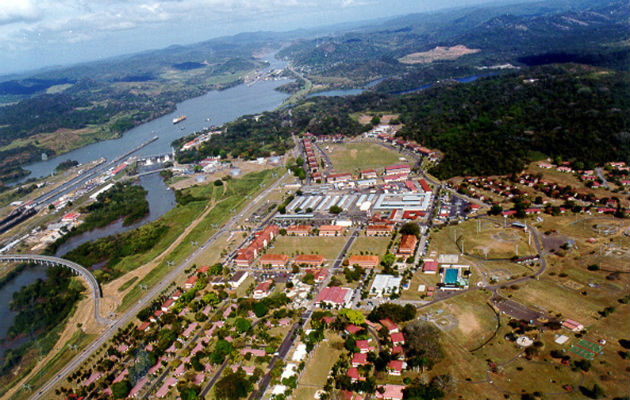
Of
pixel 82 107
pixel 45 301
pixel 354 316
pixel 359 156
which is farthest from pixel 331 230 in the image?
pixel 82 107

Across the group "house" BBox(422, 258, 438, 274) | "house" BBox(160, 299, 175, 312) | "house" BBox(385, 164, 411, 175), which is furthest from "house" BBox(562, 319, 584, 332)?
"house" BBox(385, 164, 411, 175)

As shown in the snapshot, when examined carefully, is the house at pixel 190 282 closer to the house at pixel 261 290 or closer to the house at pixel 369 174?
the house at pixel 261 290

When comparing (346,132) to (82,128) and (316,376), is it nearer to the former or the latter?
(316,376)

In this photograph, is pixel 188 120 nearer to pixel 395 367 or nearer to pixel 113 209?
pixel 113 209

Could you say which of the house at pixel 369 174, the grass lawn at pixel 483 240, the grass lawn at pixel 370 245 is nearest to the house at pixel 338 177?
the house at pixel 369 174

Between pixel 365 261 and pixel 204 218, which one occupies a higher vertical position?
pixel 365 261

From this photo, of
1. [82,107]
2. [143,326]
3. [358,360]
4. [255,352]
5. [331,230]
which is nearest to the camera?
[358,360]
